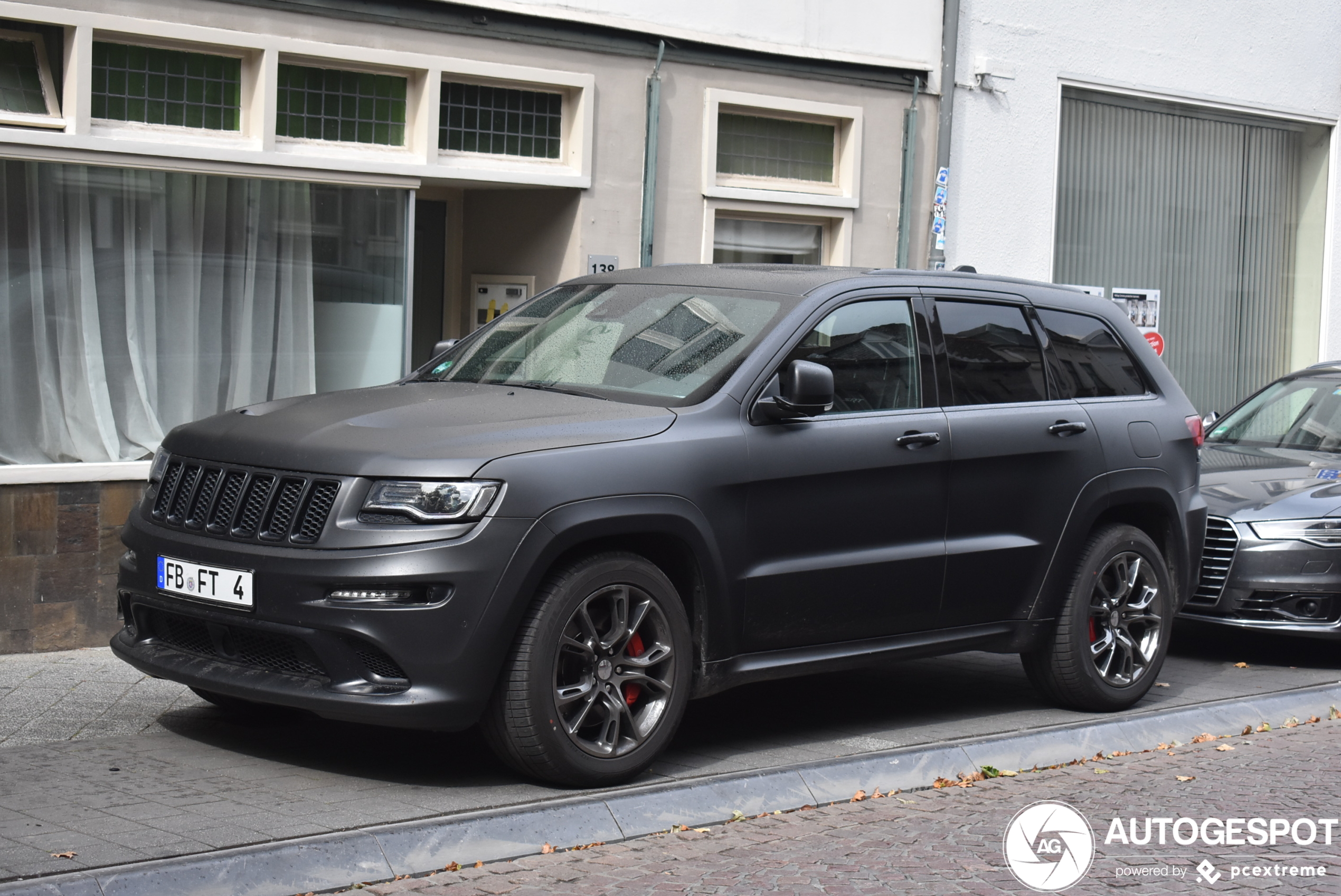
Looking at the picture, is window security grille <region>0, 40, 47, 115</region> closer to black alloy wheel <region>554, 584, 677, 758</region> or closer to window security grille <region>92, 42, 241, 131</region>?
window security grille <region>92, 42, 241, 131</region>

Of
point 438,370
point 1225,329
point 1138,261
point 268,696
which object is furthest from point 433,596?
point 1225,329

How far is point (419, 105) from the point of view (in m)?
10.2

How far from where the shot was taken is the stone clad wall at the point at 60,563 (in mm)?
8688

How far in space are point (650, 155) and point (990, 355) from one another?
4.52 m

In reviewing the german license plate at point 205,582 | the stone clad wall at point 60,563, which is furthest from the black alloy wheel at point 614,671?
the stone clad wall at point 60,563

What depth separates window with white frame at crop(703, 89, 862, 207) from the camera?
11.7m

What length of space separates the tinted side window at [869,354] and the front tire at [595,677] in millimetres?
1215

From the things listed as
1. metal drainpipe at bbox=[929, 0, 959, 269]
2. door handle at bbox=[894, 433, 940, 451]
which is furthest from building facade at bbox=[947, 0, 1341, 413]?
door handle at bbox=[894, 433, 940, 451]

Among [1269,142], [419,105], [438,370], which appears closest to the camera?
[438,370]

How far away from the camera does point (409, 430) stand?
5.70 m

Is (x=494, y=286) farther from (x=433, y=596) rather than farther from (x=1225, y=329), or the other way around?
(x=1225, y=329)

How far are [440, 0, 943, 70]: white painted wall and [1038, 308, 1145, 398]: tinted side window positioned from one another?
14.7 feet

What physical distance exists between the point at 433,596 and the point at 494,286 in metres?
6.53

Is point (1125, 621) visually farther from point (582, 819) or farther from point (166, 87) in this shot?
point (166, 87)
